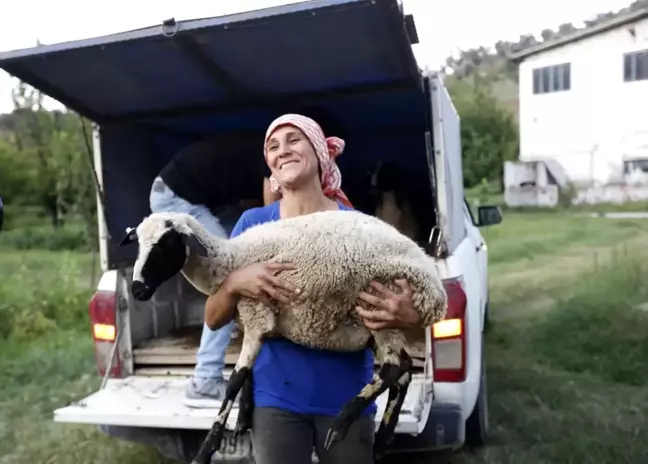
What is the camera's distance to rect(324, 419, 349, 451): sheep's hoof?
2.14 metres

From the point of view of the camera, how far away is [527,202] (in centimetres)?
2847

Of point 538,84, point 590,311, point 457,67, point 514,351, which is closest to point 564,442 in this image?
point 514,351

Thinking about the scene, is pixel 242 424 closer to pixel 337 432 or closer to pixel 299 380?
pixel 299 380

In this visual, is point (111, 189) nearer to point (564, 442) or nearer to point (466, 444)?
point (466, 444)

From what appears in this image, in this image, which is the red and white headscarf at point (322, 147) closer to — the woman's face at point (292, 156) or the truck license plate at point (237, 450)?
the woman's face at point (292, 156)

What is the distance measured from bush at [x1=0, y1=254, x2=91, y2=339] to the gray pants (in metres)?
6.33

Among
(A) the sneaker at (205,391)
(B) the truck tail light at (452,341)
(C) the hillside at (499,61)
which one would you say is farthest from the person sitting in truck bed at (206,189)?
(C) the hillside at (499,61)

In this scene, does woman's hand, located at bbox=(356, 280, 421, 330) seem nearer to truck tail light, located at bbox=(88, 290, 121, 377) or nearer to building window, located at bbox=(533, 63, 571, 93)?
truck tail light, located at bbox=(88, 290, 121, 377)

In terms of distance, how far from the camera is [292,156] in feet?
7.72

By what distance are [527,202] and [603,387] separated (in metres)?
23.4

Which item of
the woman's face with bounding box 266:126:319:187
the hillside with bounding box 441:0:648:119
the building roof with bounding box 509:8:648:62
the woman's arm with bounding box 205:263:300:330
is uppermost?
the hillside with bounding box 441:0:648:119

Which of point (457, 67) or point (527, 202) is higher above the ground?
point (457, 67)

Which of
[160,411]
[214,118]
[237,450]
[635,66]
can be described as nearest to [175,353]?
[160,411]

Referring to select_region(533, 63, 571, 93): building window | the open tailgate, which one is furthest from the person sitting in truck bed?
select_region(533, 63, 571, 93): building window
